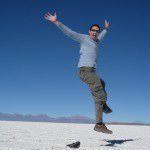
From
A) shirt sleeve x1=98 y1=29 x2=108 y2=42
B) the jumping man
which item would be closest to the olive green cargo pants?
the jumping man

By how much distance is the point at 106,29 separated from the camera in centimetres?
816

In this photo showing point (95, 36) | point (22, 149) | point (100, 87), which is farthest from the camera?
point (95, 36)

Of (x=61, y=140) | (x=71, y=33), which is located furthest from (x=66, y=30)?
(x=61, y=140)

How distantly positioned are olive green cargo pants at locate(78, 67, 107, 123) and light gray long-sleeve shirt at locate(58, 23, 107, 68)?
0.12m

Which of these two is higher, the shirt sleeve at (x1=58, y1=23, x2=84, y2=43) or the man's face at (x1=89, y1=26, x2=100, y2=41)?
the man's face at (x1=89, y1=26, x2=100, y2=41)

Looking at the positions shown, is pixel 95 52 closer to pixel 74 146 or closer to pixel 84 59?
pixel 84 59

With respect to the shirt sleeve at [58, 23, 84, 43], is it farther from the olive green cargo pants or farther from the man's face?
the olive green cargo pants

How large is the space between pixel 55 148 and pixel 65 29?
2.38 m

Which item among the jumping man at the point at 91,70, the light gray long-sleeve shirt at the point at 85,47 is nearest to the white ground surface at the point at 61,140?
the jumping man at the point at 91,70

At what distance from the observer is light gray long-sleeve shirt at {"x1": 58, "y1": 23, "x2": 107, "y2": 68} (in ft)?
23.9

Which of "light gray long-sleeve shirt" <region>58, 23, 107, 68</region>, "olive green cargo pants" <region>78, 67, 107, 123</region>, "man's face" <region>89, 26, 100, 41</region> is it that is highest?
"man's face" <region>89, 26, 100, 41</region>

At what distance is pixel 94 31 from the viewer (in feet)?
24.9

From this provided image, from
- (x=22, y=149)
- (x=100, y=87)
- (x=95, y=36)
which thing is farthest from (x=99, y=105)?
(x=22, y=149)

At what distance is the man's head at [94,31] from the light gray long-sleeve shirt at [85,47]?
0.08 meters
